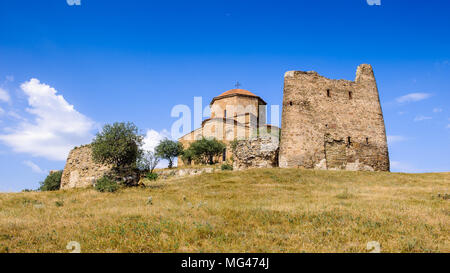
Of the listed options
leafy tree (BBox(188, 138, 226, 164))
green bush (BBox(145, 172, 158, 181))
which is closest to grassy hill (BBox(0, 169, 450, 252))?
green bush (BBox(145, 172, 158, 181))

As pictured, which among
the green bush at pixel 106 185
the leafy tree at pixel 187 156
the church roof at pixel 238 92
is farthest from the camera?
the church roof at pixel 238 92

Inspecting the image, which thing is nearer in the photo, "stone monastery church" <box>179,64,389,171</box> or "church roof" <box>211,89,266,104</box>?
"stone monastery church" <box>179,64,389,171</box>

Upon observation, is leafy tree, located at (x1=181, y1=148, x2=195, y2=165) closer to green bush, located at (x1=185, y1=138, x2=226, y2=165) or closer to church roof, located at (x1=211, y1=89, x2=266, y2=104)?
green bush, located at (x1=185, y1=138, x2=226, y2=165)

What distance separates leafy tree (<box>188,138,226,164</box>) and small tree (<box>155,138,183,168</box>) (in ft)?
11.4

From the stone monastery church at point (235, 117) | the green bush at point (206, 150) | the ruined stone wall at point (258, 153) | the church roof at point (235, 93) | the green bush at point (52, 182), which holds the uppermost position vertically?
the church roof at point (235, 93)

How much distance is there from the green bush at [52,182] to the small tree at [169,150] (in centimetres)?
1433

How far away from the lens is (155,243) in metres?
5.52

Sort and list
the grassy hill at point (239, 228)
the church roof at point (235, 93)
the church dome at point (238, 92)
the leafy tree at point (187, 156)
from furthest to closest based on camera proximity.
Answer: the church dome at point (238, 92) → the church roof at point (235, 93) → the leafy tree at point (187, 156) → the grassy hill at point (239, 228)

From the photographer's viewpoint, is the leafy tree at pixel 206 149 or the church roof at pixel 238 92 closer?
the leafy tree at pixel 206 149

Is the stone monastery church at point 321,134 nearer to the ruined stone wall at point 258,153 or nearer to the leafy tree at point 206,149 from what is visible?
the ruined stone wall at point 258,153

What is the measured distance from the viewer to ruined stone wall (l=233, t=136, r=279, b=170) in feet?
72.7

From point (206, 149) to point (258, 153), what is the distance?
66.6 feet

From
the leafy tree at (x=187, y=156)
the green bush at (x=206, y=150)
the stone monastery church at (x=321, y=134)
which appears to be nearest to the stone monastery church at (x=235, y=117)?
the leafy tree at (x=187, y=156)

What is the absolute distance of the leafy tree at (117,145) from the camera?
15.6 m
